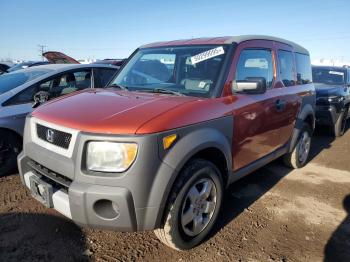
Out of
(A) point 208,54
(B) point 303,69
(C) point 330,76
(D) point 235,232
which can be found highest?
(A) point 208,54

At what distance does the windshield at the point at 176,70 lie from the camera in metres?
3.24

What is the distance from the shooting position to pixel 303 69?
510 centimetres

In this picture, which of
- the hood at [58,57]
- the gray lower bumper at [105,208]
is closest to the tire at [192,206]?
the gray lower bumper at [105,208]

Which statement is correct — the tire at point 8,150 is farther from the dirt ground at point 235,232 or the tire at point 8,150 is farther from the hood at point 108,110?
the hood at point 108,110

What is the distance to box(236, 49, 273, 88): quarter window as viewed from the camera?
3.45 meters

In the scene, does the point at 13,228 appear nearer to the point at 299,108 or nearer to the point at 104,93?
the point at 104,93

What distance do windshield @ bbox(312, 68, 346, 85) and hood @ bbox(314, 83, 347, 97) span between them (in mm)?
492

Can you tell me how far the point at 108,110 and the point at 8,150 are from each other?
2.47 m

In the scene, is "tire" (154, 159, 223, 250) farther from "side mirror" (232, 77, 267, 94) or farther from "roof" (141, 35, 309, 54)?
"roof" (141, 35, 309, 54)

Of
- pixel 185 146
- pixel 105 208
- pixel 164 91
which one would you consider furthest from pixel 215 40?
pixel 105 208

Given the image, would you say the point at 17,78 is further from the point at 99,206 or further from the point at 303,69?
the point at 303,69

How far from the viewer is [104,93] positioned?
3.32 metres

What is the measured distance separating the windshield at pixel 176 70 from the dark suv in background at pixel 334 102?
486cm

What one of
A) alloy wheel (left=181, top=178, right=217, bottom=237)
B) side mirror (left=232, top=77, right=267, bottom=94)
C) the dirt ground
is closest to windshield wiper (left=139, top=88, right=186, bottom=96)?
side mirror (left=232, top=77, right=267, bottom=94)
